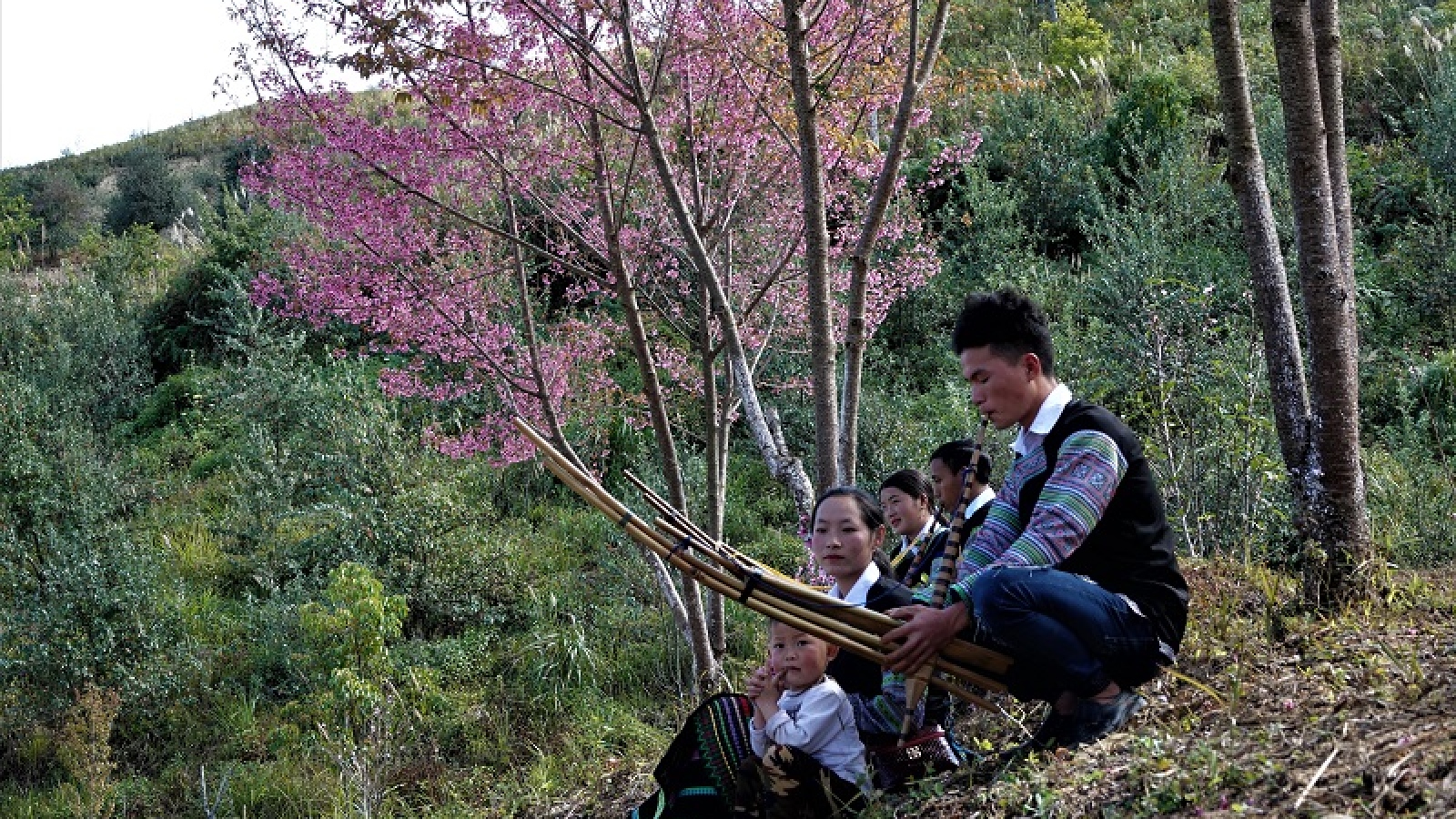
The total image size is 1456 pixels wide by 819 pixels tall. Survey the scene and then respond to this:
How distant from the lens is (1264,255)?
14.1ft

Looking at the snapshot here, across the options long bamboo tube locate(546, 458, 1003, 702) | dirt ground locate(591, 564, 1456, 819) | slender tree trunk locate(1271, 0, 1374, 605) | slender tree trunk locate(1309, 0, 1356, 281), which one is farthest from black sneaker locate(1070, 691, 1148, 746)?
slender tree trunk locate(1309, 0, 1356, 281)

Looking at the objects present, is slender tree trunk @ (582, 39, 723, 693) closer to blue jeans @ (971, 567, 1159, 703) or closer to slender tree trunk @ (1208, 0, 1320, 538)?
slender tree trunk @ (1208, 0, 1320, 538)

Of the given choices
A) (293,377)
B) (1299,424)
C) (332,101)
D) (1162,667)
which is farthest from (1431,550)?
(293,377)

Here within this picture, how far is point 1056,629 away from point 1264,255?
6.40ft

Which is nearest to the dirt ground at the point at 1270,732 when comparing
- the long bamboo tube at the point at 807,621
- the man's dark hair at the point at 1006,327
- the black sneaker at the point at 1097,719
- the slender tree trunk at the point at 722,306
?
the black sneaker at the point at 1097,719

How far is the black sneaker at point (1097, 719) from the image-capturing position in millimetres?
3256

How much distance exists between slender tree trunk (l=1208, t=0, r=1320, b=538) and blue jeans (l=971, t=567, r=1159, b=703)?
1404 millimetres

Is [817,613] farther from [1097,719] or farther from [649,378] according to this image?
[649,378]

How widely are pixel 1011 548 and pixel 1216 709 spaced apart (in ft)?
2.64

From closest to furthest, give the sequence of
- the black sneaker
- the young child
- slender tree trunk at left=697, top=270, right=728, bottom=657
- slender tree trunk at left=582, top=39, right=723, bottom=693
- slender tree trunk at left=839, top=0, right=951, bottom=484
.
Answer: the black sneaker, the young child, slender tree trunk at left=839, top=0, right=951, bottom=484, slender tree trunk at left=582, top=39, right=723, bottom=693, slender tree trunk at left=697, top=270, right=728, bottom=657

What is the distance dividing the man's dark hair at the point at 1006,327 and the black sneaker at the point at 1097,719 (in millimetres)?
887

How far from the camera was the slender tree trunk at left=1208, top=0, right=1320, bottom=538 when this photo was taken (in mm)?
4238

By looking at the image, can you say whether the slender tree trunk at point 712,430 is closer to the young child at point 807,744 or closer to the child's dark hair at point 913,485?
the child's dark hair at point 913,485

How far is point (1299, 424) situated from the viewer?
14.0 feet
